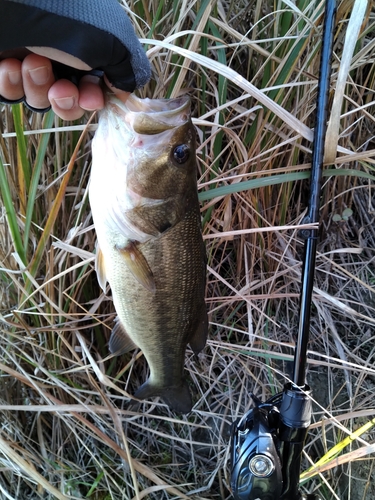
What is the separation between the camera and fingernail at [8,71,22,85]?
1.08 metres

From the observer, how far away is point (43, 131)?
132 cm

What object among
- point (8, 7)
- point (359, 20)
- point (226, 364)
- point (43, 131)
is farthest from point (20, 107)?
point (226, 364)

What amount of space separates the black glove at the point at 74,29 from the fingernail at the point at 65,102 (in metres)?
0.18

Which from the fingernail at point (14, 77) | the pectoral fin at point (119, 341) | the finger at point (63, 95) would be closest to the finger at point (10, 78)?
the fingernail at point (14, 77)

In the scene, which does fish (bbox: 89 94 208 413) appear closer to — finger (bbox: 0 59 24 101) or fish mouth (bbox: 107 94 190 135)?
fish mouth (bbox: 107 94 190 135)

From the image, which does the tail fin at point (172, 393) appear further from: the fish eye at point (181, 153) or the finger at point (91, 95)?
the finger at point (91, 95)

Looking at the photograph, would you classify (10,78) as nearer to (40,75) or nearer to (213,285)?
(40,75)

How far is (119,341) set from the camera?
1.36 m

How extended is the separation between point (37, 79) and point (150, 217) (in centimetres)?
51

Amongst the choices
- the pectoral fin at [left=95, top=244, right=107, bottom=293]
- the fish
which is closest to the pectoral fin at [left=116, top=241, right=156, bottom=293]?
the fish

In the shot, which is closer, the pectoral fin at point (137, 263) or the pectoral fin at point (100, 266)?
the pectoral fin at point (137, 263)

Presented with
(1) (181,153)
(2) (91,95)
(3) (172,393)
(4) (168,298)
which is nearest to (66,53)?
(2) (91,95)

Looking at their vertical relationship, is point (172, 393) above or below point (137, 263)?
below

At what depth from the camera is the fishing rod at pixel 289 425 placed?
115 centimetres
